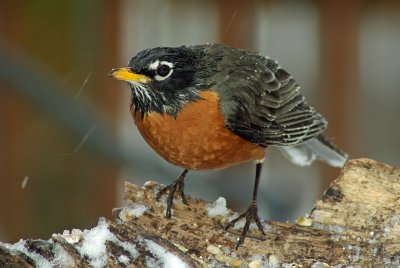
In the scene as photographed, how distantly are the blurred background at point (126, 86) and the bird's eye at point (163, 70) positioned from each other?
234 centimetres

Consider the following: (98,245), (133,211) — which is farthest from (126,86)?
(98,245)

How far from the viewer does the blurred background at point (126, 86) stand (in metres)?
6.27

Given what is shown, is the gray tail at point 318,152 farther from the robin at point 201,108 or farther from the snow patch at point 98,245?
the snow patch at point 98,245

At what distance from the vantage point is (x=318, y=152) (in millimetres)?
4914

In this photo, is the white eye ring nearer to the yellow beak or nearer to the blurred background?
the yellow beak

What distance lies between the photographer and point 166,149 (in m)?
3.76

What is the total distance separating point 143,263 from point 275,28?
12.2 feet

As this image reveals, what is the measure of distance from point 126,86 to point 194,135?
2757 mm

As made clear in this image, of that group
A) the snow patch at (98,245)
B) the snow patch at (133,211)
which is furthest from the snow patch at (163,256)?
the snow patch at (133,211)

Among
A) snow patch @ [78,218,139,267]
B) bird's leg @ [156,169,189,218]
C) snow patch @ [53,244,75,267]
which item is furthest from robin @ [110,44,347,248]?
snow patch @ [53,244,75,267]

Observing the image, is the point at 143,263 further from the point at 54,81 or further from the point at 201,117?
the point at 54,81

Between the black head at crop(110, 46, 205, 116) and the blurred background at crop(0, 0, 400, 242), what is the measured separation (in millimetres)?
Result: 2249

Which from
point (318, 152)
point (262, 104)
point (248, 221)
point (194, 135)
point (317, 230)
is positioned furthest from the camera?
point (318, 152)

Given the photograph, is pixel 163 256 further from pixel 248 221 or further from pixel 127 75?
pixel 127 75
